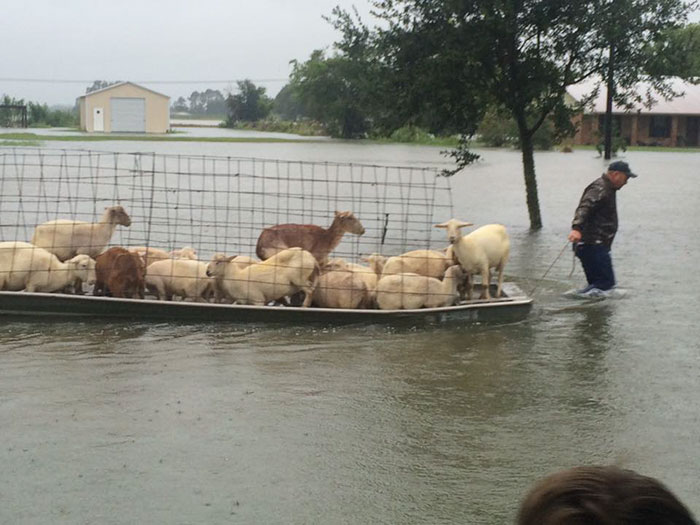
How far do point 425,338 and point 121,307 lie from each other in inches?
123

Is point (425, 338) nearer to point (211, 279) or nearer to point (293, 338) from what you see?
point (293, 338)

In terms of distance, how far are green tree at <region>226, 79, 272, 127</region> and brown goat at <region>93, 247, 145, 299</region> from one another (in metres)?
116

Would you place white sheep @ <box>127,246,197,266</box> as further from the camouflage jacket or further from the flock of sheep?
the camouflage jacket

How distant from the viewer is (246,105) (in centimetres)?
12744

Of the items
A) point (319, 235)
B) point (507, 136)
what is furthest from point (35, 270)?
point (507, 136)

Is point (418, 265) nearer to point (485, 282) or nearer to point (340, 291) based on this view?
point (485, 282)

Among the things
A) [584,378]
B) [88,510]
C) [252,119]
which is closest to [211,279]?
[584,378]

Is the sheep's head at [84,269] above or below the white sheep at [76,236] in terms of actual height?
below

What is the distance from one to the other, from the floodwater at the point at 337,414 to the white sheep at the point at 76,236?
1899 millimetres

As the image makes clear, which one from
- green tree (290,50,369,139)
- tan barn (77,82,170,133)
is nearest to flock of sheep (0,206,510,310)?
green tree (290,50,369,139)

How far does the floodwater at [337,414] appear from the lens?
19.9ft

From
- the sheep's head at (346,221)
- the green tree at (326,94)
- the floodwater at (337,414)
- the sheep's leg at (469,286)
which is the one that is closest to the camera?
the floodwater at (337,414)

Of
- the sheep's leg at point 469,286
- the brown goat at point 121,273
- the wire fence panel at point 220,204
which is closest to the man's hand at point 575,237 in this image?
the sheep's leg at point 469,286

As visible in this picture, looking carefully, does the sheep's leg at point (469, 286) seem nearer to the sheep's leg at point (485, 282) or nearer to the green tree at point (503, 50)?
the sheep's leg at point (485, 282)
